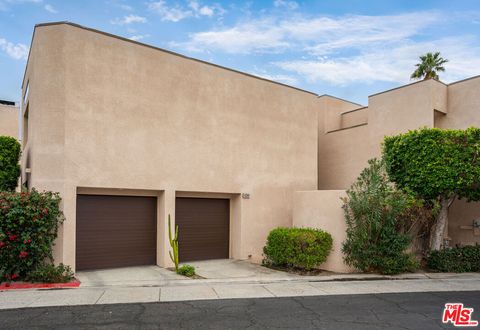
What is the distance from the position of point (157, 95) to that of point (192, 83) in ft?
4.79

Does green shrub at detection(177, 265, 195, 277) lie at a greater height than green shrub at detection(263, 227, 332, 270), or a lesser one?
lesser

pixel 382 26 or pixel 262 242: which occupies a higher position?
pixel 382 26

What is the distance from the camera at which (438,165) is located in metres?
12.4

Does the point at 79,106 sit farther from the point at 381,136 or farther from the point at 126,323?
the point at 381,136

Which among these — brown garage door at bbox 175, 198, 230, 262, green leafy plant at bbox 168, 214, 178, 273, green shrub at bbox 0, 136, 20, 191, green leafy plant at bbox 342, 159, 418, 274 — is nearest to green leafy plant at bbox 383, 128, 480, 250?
green leafy plant at bbox 342, 159, 418, 274

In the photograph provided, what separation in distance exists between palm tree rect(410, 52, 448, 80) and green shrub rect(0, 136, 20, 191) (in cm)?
2575

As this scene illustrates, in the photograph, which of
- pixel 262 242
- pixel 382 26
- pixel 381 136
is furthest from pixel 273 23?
pixel 262 242

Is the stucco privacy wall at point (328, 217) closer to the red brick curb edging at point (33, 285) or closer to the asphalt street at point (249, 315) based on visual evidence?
the asphalt street at point (249, 315)

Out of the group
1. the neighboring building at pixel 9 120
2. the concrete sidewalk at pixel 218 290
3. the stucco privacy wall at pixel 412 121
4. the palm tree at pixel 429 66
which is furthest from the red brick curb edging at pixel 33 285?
the palm tree at pixel 429 66

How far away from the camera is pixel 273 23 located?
14695mm

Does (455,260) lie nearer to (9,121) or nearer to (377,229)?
(377,229)

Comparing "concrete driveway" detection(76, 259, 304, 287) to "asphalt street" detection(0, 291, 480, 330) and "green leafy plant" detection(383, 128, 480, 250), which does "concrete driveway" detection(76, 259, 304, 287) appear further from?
"green leafy plant" detection(383, 128, 480, 250)

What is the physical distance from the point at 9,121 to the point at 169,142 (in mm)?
16084

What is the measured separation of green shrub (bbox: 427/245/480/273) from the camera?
1296 centimetres
